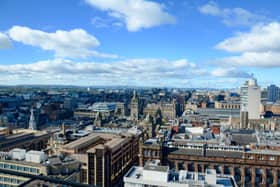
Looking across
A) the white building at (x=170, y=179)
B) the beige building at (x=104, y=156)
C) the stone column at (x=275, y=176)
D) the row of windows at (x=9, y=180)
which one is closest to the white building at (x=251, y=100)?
the beige building at (x=104, y=156)

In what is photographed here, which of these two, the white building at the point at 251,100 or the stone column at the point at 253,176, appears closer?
the stone column at the point at 253,176

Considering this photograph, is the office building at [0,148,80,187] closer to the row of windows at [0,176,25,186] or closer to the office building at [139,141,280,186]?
the row of windows at [0,176,25,186]

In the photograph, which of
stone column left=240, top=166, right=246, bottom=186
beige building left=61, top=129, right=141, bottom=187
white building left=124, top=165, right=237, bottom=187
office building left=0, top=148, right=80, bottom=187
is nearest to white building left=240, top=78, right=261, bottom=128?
beige building left=61, top=129, right=141, bottom=187

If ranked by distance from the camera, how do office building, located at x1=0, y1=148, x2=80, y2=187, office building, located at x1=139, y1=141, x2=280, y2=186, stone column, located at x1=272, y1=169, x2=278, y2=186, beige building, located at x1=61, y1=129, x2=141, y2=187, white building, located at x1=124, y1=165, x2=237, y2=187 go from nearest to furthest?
white building, located at x1=124, y1=165, x2=237, y2=187
office building, located at x1=0, y1=148, x2=80, y2=187
stone column, located at x1=272, y1=169, x2=278, y2=186
beige building, located at x1=61, y1=129, x2=141, y2=187
office building, located at x1=139, y1=141, x2=280, y2=186

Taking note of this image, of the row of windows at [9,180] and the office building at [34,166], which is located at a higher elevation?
the office building at [34,166]

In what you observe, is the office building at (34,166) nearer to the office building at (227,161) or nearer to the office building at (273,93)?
the office building at (227,161)

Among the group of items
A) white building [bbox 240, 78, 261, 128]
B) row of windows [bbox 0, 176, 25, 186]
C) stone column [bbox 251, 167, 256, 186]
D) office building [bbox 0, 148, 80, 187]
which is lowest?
stone column [bbox 251, 167, 256, 186]

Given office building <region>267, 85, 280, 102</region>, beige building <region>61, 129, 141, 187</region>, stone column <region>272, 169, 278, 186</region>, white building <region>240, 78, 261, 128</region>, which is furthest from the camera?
office building <region>267, 85, 280, 102</region>

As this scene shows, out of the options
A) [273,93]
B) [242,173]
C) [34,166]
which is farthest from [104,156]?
[273,93]

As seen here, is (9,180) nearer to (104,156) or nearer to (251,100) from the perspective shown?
(104,156)
